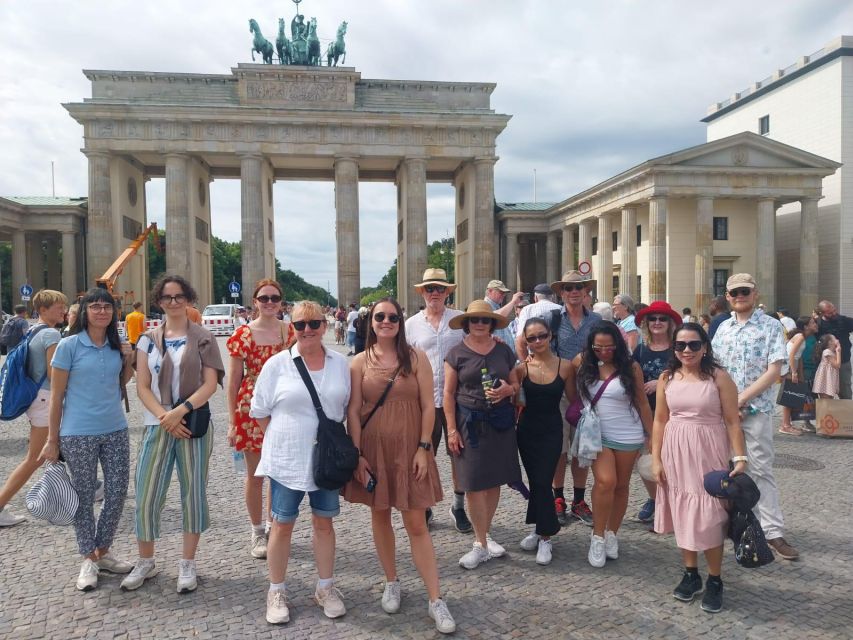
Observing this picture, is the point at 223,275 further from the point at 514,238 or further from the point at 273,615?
the point at 273,615

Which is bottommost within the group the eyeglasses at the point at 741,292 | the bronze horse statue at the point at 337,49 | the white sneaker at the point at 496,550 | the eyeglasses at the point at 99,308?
the white sneaker at the point at 496,550

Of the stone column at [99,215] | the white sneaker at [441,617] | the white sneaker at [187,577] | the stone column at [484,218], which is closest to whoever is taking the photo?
the white sneaker at [441,617]

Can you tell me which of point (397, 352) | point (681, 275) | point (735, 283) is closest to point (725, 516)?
point (735, 283)

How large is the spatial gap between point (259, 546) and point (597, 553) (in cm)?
267


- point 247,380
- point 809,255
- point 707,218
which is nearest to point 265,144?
point 707,218

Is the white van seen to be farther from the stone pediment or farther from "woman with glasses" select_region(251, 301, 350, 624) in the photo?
"woman with glasses" select_region(251, 301, 350, 624)

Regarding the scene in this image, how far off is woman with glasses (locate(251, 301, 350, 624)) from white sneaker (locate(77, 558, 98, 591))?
138cm

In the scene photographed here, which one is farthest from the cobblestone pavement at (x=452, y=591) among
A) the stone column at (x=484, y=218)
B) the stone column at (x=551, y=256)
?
the stone column at (x=551, y=256)

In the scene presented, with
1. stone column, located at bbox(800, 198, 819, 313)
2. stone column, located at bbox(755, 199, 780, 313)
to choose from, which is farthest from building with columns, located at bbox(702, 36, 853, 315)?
stone column, located at bbox(755, 199, 780, 313)

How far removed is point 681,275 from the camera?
3512 cm

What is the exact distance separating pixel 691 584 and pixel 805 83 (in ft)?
150

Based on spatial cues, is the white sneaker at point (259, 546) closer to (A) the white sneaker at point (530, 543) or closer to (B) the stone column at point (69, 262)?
(A) the white sneaker at point (530, 543)

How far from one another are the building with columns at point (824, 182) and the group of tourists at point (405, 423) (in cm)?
3477

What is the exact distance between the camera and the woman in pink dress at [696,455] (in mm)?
3924
